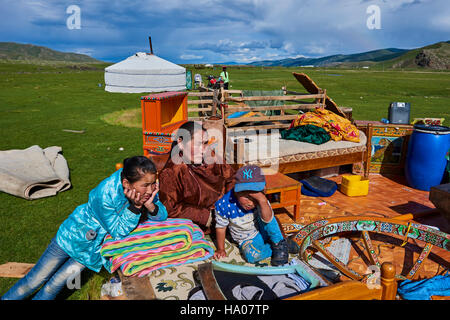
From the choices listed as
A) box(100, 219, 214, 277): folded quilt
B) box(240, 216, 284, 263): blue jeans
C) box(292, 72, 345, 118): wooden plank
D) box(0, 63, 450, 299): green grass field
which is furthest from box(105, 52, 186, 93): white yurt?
box(240, 216, 284, 263): blue jeans

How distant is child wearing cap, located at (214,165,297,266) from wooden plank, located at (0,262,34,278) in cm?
234

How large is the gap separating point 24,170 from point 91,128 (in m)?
6.38

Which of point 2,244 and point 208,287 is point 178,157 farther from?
point 2,244

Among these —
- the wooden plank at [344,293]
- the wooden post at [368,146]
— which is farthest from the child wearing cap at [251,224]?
the wooden post at [368,146]

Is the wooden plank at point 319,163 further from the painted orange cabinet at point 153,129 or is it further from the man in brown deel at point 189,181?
the man in brown deel at point 189,181

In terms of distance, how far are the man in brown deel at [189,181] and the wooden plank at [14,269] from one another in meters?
1.82

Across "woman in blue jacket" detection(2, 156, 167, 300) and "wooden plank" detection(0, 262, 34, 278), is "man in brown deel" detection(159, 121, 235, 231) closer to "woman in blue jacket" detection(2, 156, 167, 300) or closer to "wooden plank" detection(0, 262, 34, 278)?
"woman in blue jacket" detection(2, 156, 167, 300)

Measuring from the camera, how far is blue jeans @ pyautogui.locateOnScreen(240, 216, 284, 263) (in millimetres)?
3303

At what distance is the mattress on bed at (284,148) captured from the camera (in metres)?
6.01

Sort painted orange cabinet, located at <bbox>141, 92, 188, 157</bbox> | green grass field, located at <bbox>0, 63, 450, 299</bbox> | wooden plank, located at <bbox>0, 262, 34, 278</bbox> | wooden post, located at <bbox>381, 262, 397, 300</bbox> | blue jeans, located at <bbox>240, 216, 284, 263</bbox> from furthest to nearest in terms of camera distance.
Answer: painted orange cabinet, located at <bbox>141, 92, 188, 157</bbox> < green grass field, located at <bbox>0, 63, 450, 299</bbox> < wooden plank, located at <bbox>0, 262, 34, 278</bbox> < blue jeans, located at <bbox>240, 216, 284, 263</bbox> < wooden post, located at <bbox>381, 262, 397, 300</bbox>

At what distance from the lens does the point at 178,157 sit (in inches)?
162

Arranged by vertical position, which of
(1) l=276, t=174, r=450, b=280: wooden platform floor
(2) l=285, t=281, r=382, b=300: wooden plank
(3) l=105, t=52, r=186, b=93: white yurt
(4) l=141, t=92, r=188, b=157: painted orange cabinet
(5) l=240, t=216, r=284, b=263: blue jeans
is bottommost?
(1) l=276, t=174, r=450, b=280: wooden platform floor

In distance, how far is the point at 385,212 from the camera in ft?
17.9

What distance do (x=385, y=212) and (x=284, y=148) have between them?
2138mm
